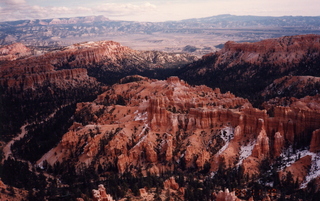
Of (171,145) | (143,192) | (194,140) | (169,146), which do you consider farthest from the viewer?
(194,140)

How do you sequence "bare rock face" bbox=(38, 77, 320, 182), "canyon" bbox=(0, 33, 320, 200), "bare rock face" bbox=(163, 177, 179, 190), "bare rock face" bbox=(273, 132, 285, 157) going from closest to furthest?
1. "bare rock face" bbox=(163, 177, 179, 190)
2. "canyon" bbox=(0, 33, 320, 200)
3. "bare rock face" bbox=(273, 132, 285, 157)
4. "bare rock face" bbox=(38, 77, 320, 182)

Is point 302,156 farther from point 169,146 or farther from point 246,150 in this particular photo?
point 169,146

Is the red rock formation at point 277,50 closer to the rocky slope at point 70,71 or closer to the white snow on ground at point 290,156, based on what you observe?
the rocky slope at point 70,71

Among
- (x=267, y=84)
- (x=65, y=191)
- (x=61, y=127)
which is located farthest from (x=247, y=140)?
(x=267, y=84)

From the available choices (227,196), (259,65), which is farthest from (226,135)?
(259,65)

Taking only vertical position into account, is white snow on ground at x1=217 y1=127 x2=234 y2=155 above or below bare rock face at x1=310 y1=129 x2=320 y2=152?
below

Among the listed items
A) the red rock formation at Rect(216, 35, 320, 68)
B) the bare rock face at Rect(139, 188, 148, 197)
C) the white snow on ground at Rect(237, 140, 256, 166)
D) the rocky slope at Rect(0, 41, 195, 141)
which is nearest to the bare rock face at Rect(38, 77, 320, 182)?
the white snow on ground at Rect(237, 140, 256, 166)

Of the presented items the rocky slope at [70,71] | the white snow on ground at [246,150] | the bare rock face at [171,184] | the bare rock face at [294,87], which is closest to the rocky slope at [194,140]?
the white snow on ground at [246,150]

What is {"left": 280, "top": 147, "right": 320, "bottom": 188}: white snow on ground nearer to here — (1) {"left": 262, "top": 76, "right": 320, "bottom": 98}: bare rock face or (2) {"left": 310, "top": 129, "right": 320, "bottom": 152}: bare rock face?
(2) {"left": 310, "top": 129, "right": 320, "bottom": 152}: bare rock face

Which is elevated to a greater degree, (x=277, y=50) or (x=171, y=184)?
(x=277, y=50)
